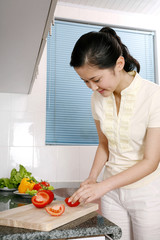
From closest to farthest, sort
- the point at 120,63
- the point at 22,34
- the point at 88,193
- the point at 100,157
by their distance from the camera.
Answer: the point at 88,193 → the point at 120,63 → the point at 22,34 → the point at 100,157

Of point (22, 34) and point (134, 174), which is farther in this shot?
point (22, 34)

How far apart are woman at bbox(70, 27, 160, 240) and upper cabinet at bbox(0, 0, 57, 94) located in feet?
0.61

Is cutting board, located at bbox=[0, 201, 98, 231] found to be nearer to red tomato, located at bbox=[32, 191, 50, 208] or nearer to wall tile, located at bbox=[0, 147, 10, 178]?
red tomato, located at bbox=[32, 191, 50, 208]

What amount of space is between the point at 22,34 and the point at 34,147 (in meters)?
1.28

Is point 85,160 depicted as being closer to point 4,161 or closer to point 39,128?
point 39,128

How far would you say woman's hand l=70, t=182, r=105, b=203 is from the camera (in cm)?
88

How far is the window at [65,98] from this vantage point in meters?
2.38

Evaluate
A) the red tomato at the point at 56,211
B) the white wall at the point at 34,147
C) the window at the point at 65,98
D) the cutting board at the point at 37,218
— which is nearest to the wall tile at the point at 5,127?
the white wall at the point at 34,147

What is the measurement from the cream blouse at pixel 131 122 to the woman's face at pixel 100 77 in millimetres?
78

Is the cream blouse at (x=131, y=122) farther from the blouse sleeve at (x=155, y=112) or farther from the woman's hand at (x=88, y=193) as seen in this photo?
the woman's hand at (x=88, y=193)

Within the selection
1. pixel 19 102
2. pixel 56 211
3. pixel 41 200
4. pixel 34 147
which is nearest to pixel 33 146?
pixel 34 147

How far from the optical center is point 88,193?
889 mm

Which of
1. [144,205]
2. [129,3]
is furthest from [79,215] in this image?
[129,3]

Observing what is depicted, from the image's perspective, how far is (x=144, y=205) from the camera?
979mm
